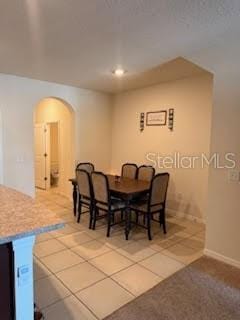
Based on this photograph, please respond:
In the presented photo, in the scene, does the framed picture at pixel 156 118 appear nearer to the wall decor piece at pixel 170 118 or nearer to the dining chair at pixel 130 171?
the wall decor piece at pixel 170 118

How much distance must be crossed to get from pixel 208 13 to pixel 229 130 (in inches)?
50.3

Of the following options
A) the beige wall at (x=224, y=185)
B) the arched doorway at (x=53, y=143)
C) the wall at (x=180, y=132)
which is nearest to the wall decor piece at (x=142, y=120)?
the wall at (x=180, y=132)

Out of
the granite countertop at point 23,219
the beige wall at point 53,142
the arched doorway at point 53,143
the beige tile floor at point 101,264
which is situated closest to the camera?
the granite countertop at point 23,219

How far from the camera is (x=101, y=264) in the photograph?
2773 mm

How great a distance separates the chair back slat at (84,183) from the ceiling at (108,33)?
168 centimetres

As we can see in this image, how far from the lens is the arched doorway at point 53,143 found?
5.52 meters

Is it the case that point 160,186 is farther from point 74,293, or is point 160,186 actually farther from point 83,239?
point 74,293

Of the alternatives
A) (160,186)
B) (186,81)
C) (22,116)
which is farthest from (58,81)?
(160,186)

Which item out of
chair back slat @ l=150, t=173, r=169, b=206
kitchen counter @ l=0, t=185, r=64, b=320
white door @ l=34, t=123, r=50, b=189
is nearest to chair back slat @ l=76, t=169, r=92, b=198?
chair back slat @ l=150, t=173, r=169, b=206

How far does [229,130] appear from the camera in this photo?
274cm

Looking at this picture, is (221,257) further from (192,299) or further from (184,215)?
(184,215)

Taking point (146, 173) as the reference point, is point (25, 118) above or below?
above

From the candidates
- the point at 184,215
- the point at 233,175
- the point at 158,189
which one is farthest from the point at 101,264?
the point at 184,215

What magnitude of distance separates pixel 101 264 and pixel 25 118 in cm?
300
